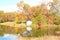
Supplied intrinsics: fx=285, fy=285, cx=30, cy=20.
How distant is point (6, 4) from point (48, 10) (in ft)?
2.05

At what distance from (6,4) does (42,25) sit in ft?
2.01

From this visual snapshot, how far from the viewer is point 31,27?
13.6 ft

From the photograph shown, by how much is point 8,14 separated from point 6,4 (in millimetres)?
150

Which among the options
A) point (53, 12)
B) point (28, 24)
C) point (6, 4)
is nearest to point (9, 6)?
point (6, 4)

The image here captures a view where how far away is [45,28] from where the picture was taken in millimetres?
4152

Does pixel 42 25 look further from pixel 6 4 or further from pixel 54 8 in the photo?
pixel 6 4

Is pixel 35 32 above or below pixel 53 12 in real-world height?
A: below

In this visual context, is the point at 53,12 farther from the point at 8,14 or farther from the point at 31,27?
the point at 8,14

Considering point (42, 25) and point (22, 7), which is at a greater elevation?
point (22, 7)

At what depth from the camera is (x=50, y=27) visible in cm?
416

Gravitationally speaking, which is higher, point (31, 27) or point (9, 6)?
point (9, 6)

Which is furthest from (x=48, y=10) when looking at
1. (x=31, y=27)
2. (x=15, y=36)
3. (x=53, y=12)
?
(x=15, y=36)

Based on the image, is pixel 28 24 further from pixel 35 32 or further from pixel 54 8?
pixel 54 8

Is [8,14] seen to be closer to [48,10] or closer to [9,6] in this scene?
[9,6]
